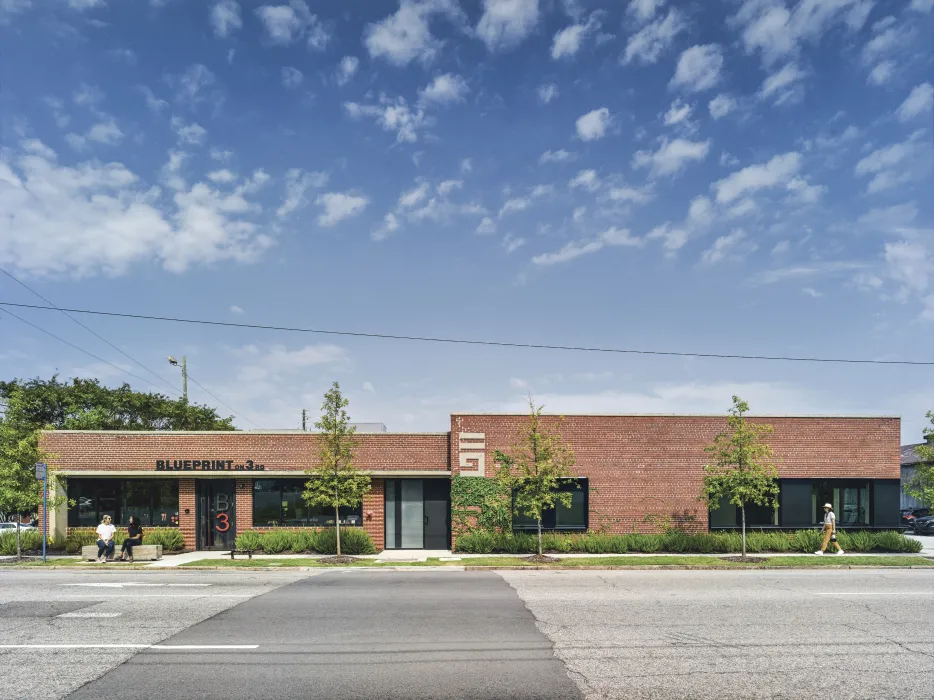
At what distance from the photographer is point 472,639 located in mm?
10680

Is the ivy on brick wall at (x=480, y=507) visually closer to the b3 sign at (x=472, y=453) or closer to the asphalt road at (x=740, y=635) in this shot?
the b3 sign at (x=472, y=453)

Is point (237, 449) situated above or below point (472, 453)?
above

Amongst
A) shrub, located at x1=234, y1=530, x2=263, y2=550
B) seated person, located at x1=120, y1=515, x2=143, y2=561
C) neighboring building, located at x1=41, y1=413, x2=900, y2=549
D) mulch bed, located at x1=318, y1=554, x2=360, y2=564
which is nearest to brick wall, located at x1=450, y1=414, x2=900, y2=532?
neighboring building, located at x1=41, y1=413, x2=900, y2=549

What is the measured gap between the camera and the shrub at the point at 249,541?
24547 millimetres

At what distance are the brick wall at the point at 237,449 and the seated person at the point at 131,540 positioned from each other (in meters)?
3.03

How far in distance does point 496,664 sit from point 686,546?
54.5 ft

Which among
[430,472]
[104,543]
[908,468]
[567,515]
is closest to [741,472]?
[567,515]

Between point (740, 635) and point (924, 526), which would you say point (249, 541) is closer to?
point (740, 635)

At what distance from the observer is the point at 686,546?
939 inches

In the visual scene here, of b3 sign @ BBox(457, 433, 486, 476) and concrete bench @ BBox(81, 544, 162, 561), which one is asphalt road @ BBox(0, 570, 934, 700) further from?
b3 sign @ BBox(457, 433, 486, 476)

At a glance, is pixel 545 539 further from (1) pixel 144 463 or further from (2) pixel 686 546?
(1) pixel 144 463

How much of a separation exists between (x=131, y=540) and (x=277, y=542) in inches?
192

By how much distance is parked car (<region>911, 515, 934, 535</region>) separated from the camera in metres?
34.3

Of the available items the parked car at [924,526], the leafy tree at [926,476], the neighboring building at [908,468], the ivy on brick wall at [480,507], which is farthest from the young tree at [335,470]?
the neighboring building at [908,468]
